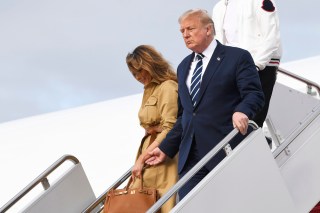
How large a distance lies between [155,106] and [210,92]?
0.62 meters

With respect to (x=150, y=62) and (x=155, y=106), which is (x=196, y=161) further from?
(x=150, y=62)

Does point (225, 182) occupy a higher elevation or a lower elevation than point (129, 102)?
higher

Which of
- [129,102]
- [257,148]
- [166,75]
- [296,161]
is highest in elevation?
[166,75]

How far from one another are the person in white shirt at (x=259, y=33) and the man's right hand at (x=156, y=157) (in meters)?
0.77

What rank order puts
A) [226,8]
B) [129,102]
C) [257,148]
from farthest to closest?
[129,102]
[226,8]
[257,148]

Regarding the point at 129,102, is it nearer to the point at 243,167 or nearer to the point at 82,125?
the point at 82,125

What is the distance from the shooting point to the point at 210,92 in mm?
5434

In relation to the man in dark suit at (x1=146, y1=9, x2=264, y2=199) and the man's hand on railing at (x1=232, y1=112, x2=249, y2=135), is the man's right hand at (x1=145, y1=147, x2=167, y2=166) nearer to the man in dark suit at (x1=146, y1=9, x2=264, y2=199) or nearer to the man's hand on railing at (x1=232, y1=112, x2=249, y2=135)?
the man in dark suit at (x1=146, y1=9, x2=264, y2=199)

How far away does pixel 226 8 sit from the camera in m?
6.62

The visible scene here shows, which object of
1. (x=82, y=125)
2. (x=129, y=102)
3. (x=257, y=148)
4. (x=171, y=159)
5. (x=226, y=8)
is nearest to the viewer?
(x=257, y=148)

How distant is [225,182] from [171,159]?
0.82 metres

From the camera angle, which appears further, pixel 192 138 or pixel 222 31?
pixel 222 31

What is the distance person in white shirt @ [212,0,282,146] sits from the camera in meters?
6.21

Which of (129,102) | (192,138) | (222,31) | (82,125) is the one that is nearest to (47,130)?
(82,125)
